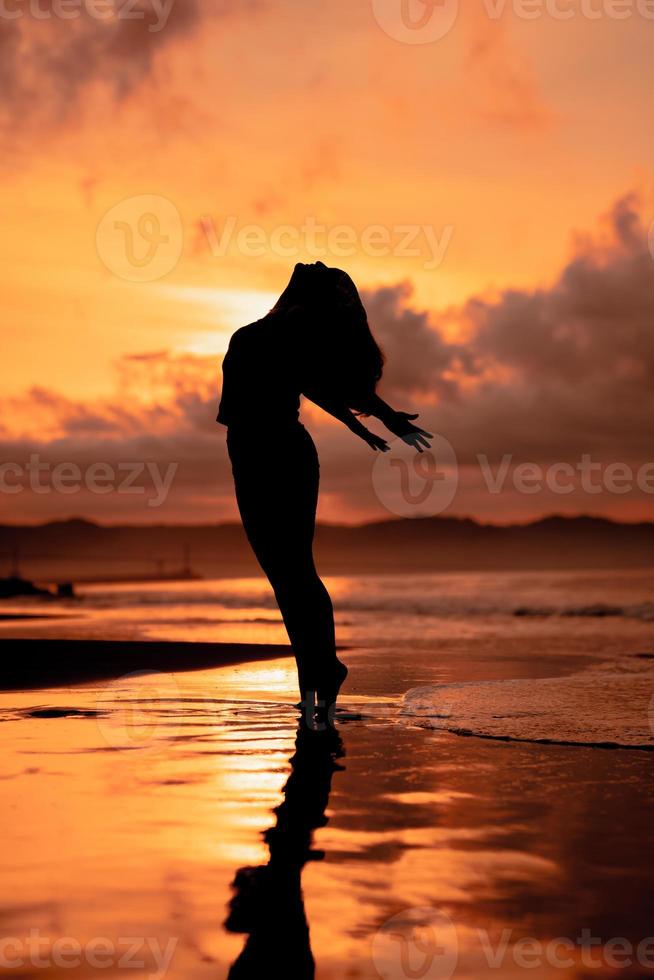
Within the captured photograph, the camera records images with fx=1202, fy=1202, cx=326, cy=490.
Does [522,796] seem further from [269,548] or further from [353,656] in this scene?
[353,656]

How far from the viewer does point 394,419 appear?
6660mm

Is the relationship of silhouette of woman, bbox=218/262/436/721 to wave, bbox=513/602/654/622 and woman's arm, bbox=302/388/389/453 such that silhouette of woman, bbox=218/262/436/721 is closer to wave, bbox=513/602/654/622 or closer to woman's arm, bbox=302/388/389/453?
woman's arm, bbox=302/388/389/453

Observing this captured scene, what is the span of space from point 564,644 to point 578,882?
12270 millimetres

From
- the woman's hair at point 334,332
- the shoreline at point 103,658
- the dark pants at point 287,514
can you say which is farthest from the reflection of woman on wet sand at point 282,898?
the shoreline at point 103,658

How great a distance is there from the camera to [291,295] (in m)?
6.70

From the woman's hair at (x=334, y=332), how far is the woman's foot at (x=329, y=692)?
1475 millimetres

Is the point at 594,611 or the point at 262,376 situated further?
the point at 594,611

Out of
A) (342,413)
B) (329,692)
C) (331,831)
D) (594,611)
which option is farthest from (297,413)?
(594,611)

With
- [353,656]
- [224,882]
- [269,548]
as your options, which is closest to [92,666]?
[353,656]

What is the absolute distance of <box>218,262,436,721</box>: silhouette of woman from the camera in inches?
257

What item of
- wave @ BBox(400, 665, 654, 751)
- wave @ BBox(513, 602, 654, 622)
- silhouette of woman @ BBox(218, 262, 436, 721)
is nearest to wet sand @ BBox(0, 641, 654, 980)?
wave @ BBox(400, 665, 654, 751)

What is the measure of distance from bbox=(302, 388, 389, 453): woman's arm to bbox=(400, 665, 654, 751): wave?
161 centimetres

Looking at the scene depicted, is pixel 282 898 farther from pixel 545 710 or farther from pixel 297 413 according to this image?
pixel 545 710

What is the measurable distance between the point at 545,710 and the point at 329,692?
4.68 ft
